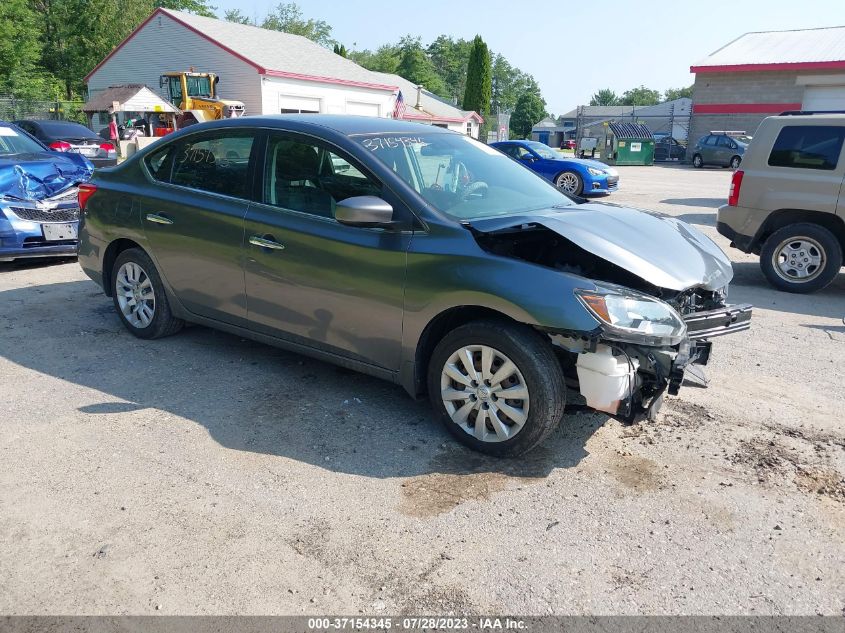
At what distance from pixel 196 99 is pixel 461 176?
26578 mm

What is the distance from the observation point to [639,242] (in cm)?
388

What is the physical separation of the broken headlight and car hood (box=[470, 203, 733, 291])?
176 millimetres

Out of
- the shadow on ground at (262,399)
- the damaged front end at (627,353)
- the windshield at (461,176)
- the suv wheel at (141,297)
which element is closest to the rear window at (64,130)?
the shadow on ground at (262,399)

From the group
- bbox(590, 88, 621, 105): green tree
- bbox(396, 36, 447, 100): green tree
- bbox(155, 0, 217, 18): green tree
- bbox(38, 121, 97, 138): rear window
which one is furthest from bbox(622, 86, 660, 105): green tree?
bbox(38, 121, 97, 138): rear window

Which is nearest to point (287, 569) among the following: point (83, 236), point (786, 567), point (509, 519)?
point (509, 519)

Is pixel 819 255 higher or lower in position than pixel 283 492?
higher

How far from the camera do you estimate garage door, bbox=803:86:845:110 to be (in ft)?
118

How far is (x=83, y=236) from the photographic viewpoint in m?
5.75

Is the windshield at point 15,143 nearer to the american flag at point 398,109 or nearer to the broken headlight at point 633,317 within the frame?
the broken headlight at point 633,317

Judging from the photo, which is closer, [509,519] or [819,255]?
[509,519]

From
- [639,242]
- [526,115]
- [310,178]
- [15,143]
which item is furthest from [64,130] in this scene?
[526,115]

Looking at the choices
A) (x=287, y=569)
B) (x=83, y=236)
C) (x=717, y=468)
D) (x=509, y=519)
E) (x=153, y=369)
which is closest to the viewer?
(x=287, y=569)

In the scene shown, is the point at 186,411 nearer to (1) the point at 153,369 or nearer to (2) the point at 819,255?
(1) the point at 153,369

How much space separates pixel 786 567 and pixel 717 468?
0.84 meters
